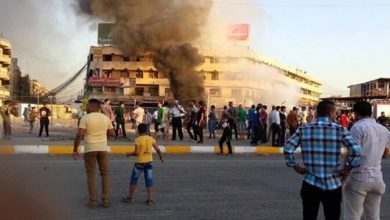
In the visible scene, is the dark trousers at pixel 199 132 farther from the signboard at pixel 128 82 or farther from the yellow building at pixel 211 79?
the signboard at pixel 128 82

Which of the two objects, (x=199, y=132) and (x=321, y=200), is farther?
(x=199, y=132)

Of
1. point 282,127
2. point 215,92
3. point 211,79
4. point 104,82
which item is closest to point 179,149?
point 282,127

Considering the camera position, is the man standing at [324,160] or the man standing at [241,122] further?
the man standing at [241,122]

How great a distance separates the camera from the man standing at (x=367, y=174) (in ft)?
15.8

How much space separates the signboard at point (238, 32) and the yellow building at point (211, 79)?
1857 mm

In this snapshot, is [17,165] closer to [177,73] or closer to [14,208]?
[14,208]

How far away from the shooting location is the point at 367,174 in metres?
4.81

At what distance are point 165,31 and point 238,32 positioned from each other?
36.2 feet

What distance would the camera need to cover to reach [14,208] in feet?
9.28

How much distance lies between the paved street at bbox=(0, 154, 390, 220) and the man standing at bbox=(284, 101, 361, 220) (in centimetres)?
202

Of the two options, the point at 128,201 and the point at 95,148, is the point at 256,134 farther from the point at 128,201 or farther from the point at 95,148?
the point at 95,148

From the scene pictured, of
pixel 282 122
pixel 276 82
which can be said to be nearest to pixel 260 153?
pixel 282 122

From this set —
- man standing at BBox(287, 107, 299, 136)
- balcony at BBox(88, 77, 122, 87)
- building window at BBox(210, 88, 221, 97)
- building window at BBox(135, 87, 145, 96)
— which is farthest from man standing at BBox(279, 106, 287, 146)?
building window at BBox(135, 87, 145, 96)

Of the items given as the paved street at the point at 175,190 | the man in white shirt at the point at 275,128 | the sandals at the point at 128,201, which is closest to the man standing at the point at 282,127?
the man in white shirt at the point at 275,128
